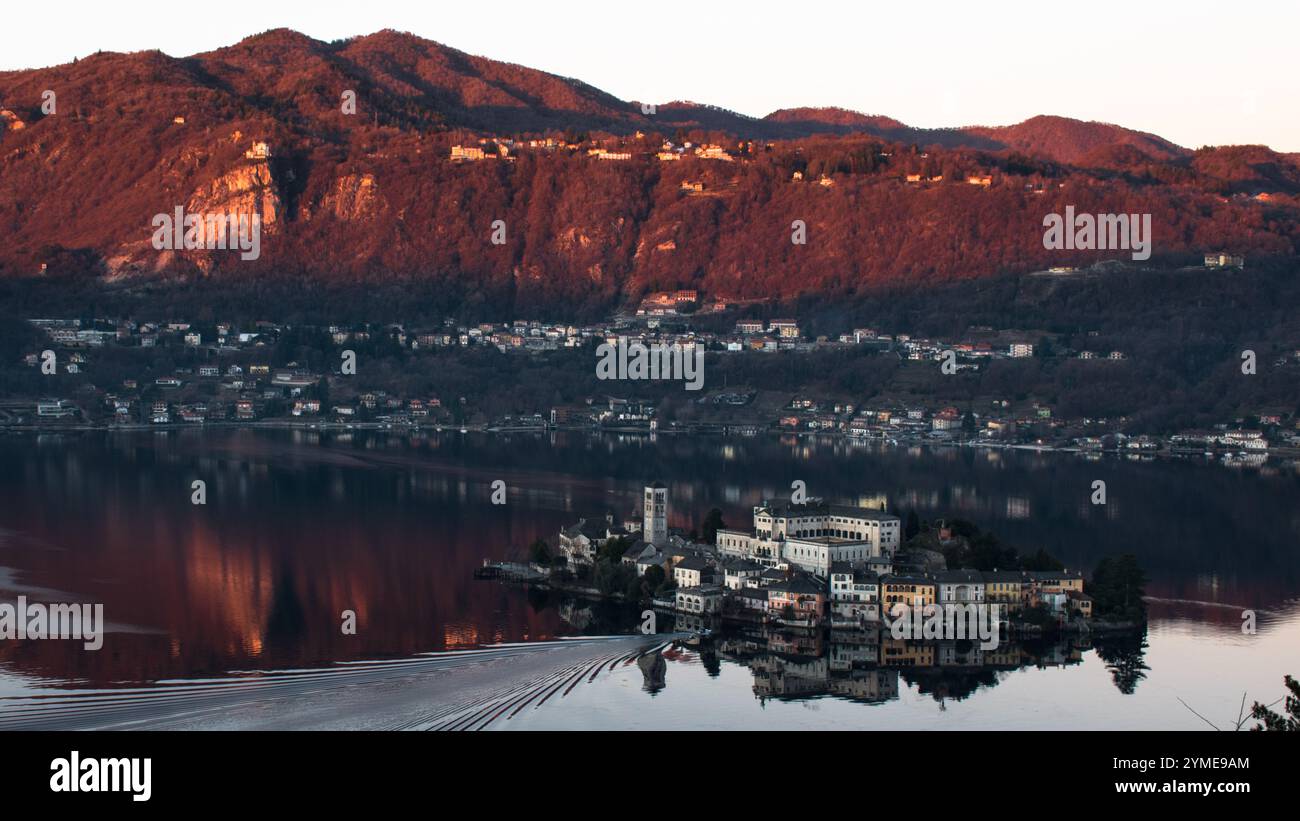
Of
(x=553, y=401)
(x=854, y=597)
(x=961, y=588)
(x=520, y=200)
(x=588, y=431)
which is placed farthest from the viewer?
(x=520, y=200)

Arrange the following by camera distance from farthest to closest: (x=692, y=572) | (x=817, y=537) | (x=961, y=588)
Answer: (x=817, y=537), (x=692, y=572), (x=961, y=588)

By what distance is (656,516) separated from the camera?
18.8m

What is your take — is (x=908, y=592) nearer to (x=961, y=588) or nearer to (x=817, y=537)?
(x=961, y=588)

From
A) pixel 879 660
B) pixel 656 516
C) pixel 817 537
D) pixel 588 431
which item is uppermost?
pixel 588 431

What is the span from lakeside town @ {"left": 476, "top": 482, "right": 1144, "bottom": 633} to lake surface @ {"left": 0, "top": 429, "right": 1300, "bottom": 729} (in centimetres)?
56

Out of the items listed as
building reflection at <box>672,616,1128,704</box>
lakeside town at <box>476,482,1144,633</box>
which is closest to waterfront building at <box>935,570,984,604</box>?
lakeside town at <box>476,482,1144,633</box>

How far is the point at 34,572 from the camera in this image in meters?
18.6

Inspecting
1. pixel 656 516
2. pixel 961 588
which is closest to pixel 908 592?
pixel 961 588

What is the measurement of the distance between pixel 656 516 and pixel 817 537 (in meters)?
2.16

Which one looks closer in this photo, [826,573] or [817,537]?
[826,573]

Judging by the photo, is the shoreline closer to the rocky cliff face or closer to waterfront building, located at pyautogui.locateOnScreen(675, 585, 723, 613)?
the rocky cliff face

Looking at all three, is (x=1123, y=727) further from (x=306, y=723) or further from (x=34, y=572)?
(x=34, y=572)

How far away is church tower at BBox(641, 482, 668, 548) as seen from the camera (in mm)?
18797

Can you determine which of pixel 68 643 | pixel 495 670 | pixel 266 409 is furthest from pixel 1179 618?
pixel 266 409
